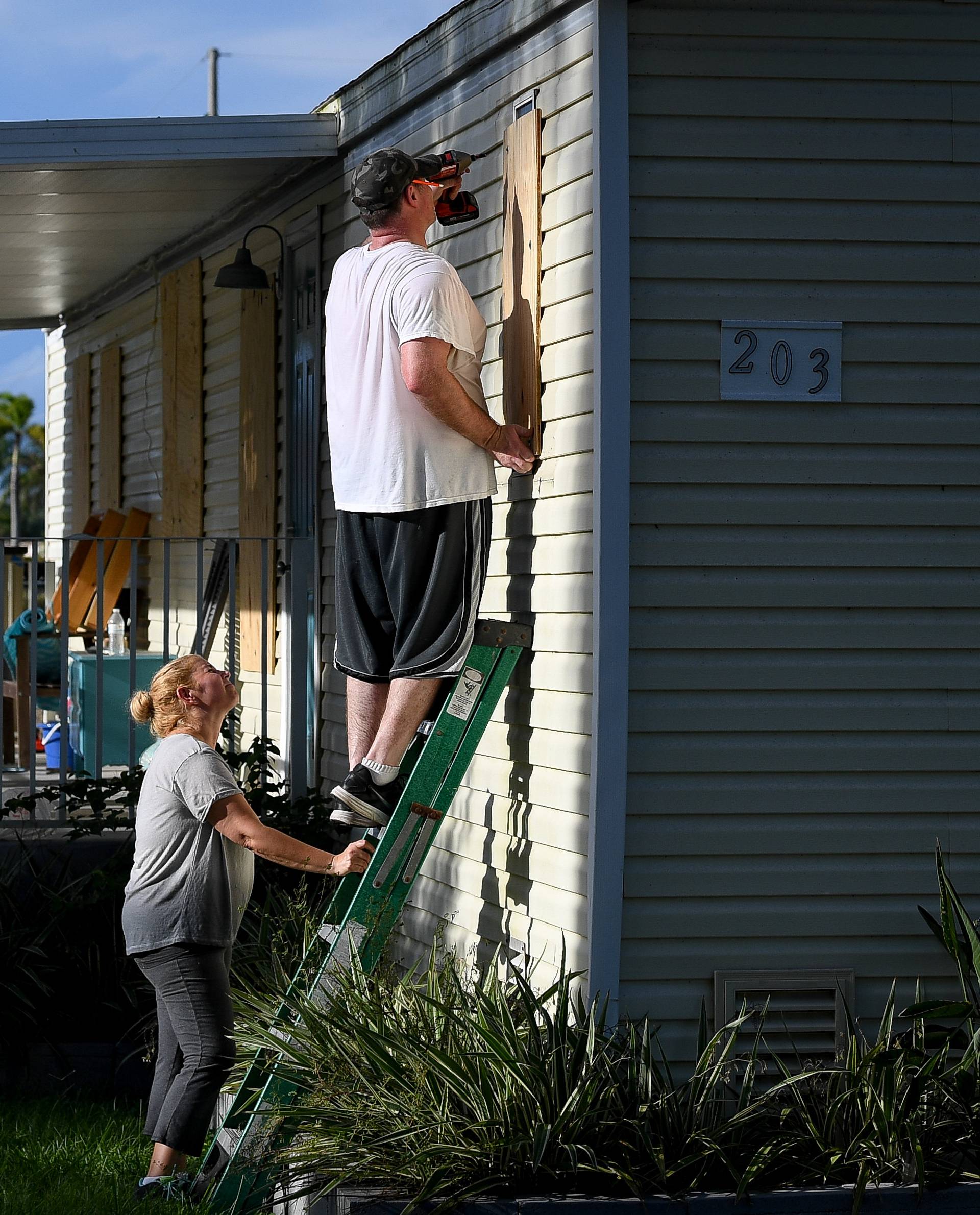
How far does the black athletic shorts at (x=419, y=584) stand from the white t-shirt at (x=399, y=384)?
6 centimetres

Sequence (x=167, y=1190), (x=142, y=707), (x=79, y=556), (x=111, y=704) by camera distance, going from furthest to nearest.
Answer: (x=79, y=556), (x=111, y=704), (x=142, y=707), (x=167, y=1190)

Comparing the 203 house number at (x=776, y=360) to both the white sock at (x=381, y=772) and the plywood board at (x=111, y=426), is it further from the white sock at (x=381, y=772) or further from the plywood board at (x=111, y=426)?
the plywood board at (x=111, y=426)

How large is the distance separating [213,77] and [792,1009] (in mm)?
30614

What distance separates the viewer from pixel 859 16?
14.8 ft

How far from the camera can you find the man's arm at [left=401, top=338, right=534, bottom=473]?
4.50 metres

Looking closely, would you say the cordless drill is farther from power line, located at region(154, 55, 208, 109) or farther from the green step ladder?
power line, located at region(154, 55, 208, 109)

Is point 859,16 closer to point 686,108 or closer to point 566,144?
point 686,108

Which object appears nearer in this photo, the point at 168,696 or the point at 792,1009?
the point at 792,1009

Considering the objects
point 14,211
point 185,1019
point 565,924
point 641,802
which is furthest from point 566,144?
point 14,211

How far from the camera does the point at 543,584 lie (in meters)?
4.75

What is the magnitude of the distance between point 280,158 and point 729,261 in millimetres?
3097

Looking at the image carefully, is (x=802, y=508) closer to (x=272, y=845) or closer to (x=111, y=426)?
(x=272, y=845)

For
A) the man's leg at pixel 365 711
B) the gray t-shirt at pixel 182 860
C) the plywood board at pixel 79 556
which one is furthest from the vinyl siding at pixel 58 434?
the gray t-shirt at pixel 182 860

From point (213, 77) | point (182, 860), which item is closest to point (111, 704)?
point (182, 860)
